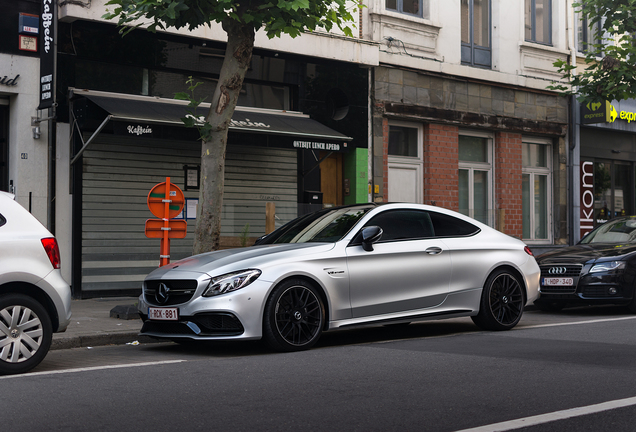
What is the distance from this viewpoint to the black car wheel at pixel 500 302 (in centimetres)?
901

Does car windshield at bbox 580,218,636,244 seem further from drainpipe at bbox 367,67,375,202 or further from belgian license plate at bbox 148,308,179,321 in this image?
belgian license plate at bbox 148,308,179,321

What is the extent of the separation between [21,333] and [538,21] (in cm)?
1782

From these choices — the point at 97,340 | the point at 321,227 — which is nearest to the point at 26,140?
the point at 97,340

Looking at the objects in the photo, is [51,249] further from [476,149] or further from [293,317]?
[476,149]

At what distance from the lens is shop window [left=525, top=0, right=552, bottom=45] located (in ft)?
68.0

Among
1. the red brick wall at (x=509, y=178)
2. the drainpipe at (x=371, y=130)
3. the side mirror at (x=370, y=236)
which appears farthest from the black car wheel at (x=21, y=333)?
the red brick wall at (x=509, y=178)

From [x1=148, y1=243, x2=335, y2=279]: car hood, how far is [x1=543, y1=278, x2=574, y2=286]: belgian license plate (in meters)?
4.93

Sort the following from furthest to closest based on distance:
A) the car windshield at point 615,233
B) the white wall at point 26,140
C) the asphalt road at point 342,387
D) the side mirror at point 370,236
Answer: the white wall at point 26,140, the car windshield at point 615,233, the side mirror at point 370,236, the asphalt road at point 342,387

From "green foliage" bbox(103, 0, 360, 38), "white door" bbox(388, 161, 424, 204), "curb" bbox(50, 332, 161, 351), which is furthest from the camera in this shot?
"white door" bbox(388, 161, 424, 204)

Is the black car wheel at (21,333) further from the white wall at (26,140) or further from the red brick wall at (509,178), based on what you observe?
the red brick wall at (509,178)

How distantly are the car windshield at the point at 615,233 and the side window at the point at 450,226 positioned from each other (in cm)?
426

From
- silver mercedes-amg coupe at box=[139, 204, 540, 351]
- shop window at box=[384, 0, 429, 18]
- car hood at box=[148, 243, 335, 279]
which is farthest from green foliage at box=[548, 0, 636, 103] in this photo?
car hood at box=[148, 243, 335, 279]

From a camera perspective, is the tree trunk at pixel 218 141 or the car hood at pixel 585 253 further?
the car hood at pixel 585 253

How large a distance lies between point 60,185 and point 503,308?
7.52 m
